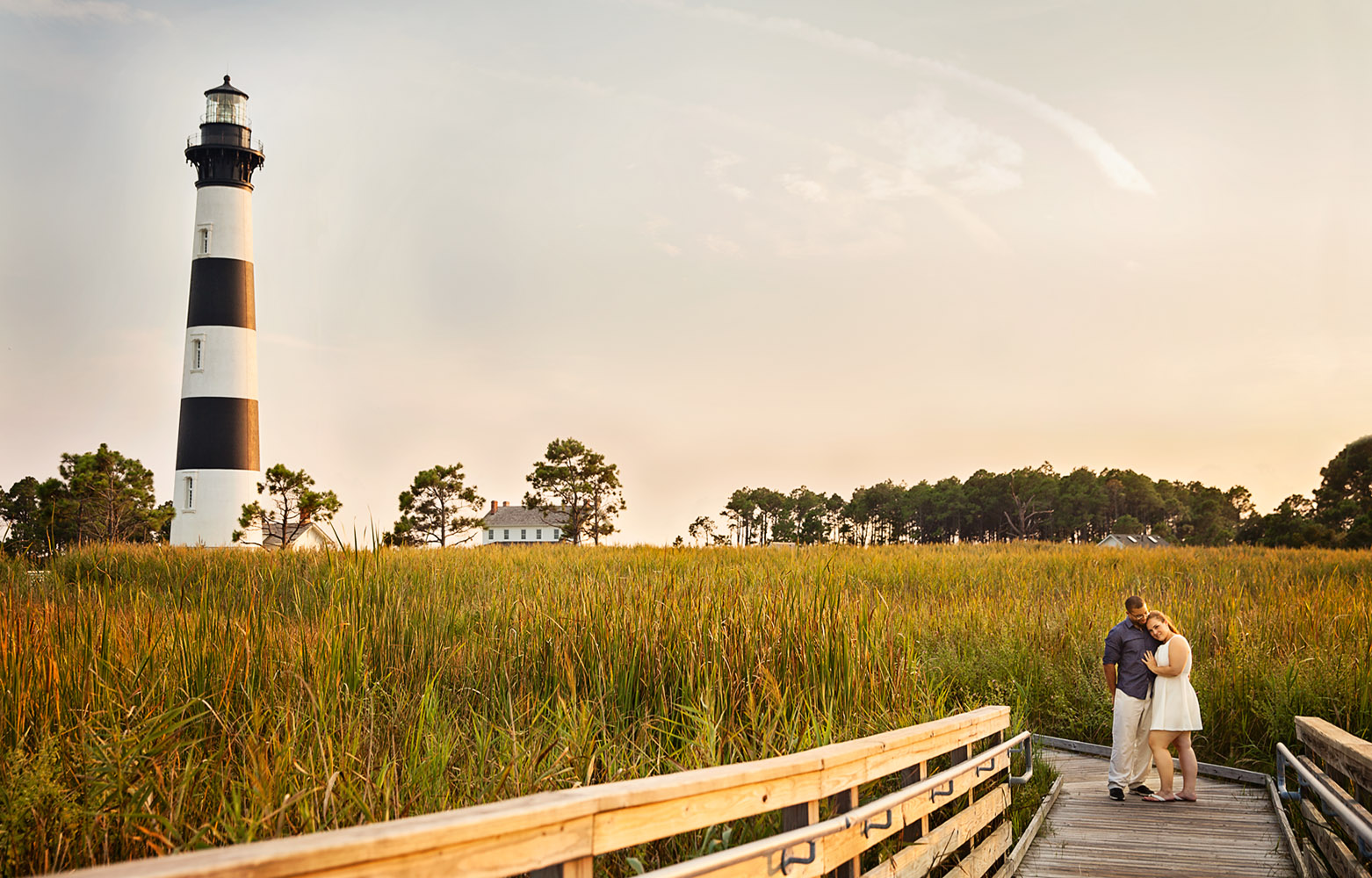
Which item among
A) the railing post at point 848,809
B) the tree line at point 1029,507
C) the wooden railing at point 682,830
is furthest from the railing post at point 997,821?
the tree line at point 1029,507

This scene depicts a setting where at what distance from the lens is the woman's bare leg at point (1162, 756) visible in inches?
297

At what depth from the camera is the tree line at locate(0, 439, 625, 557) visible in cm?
3606

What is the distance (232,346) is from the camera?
29.1 m

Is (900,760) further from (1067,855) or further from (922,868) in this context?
(1067,855)

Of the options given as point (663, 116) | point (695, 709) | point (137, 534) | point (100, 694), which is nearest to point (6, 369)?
point (137, 534)

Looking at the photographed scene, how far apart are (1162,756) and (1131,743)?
256 mm

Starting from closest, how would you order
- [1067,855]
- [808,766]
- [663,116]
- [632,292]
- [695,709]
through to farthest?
[808,766]
[695,709]
[1067,855]
[663,116]
[632,292]

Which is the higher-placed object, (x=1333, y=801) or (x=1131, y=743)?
(x=1333, y=801)

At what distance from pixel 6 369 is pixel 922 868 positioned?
29.7 metres

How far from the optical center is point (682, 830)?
9.17 ft

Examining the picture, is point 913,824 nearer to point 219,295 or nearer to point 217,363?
point 217,363

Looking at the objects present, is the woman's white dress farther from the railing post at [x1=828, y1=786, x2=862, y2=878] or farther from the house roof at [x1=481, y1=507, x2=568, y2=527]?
the house roof at [x1=481, y1=507, x2=568, y2=527]

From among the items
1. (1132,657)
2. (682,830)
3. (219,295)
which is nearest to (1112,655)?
(1132,657)

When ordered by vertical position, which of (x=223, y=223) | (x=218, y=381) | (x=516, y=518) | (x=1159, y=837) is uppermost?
(x=223, y=223)
